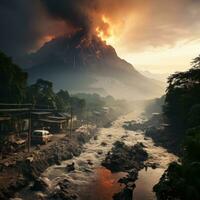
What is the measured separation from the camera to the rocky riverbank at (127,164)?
106 feet

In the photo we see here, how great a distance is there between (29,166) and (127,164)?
1761 centimetres

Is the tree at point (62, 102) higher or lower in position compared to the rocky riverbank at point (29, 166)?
higher

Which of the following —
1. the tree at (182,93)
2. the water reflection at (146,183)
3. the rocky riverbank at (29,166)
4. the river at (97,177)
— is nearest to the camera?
the rocky riverbank at (29,166)

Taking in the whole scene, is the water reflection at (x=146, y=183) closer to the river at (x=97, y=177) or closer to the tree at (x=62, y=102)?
the river at (x=97, y=177)

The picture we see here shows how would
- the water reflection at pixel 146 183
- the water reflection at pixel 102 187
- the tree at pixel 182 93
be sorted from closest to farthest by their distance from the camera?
the water reflection at pixel 102 187, the water reflection at pixel 146 183, the tree at pixel 182 93

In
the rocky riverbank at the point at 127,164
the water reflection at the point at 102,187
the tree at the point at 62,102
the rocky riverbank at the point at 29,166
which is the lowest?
the water reflection at the point at 102,187

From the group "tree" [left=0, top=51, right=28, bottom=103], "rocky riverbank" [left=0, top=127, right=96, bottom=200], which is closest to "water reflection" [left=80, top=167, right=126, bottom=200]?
"rocky riverbank" [left=0, top=127, right=96, bottom=200]

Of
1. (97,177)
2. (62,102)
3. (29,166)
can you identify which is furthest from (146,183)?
(62,102)

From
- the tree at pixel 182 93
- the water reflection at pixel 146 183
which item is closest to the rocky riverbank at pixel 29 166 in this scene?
the water reflection at pixel 146 183

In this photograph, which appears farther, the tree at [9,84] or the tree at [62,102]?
the tree at [62,102]

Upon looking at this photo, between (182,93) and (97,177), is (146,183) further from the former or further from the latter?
(182,93)

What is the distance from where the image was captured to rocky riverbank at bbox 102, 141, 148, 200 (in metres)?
32.3

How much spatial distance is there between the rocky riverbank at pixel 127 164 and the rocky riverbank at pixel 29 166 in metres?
8.60

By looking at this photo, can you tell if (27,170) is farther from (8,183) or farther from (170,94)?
(170,94)
